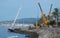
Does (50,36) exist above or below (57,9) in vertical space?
below

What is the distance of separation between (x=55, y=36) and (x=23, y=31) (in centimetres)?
2690

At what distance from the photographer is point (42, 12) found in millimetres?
71688

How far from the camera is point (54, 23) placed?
5878 cm

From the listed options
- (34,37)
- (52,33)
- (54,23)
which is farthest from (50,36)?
(54,23)

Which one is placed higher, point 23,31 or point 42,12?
point 42,12

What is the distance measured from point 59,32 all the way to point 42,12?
36464 millimetres

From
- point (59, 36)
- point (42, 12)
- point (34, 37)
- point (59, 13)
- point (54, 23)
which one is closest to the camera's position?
point (59, 36)

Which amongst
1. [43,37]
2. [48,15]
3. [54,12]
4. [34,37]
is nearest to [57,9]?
[54,12]

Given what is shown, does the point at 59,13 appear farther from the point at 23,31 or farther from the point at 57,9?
the point at 23,31

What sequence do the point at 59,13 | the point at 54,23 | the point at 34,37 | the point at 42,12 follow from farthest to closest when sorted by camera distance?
1. the point at 59,13
2. the point at 42,12
3. the point at 54,23
4. the point at 34,37

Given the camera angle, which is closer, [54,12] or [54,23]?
[54,23]

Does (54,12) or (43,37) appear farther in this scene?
(54,12)

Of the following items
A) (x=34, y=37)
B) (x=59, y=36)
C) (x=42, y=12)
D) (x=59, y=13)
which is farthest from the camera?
(x=59, y=13)

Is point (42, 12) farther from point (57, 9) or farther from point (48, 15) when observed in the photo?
point (57, 9)
